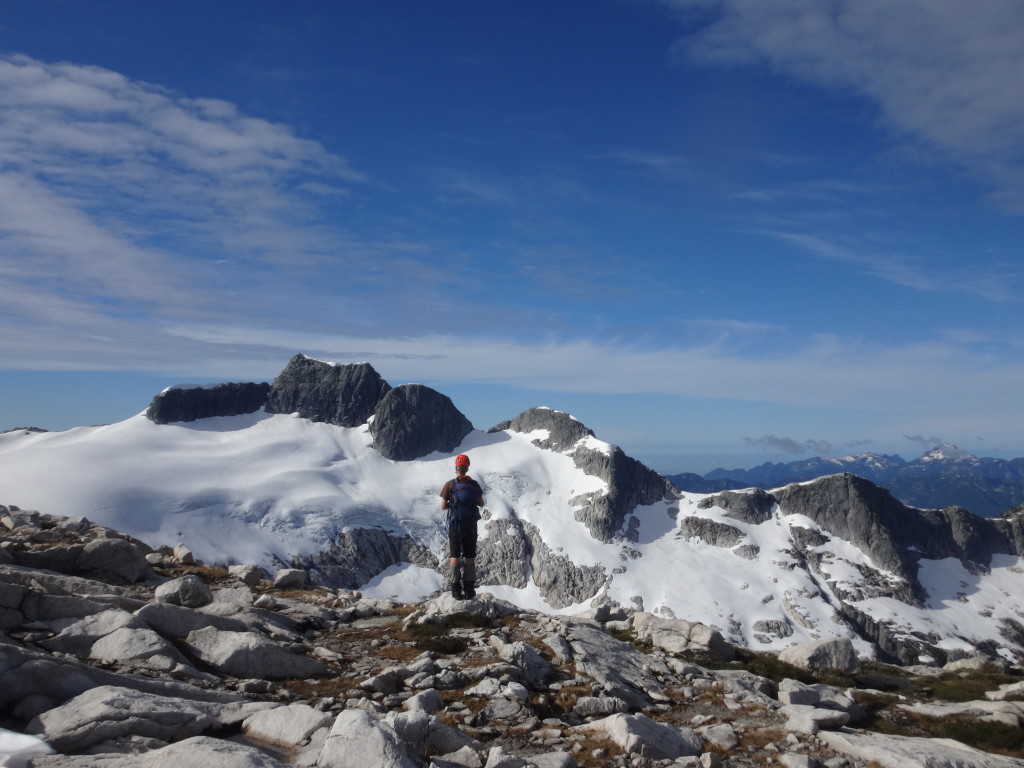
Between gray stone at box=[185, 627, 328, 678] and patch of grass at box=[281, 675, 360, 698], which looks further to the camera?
gray stone at box=[185, 627, 328, 678]

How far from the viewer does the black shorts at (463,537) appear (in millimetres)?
21406

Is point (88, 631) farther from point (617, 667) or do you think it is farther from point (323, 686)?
point (617, 667)

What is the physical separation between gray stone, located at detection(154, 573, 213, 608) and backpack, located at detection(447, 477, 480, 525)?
8023 millimetres

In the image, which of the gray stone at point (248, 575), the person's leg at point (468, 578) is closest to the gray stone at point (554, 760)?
the person's leg at point (468, 578)

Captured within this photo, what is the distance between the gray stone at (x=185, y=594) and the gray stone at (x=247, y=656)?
4.51m

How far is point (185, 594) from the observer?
18984 millimetres

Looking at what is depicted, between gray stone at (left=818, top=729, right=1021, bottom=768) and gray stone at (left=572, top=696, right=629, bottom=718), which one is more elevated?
gray stone at (left=818, top=729, right=1021, bottom=768)

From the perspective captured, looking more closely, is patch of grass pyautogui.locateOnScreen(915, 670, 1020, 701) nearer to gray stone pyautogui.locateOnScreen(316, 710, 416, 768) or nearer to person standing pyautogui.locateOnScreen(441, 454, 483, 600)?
person standing pyautogui.locateOnScreen(441, 454, 483, 600)

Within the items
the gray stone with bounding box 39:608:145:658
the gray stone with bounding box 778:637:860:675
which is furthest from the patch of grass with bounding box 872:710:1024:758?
the gray stone with bounding box 39:608:145:658

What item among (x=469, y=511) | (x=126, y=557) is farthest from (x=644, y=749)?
(x=126, y=557)

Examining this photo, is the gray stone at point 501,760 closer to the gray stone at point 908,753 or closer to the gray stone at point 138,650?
the gray stone at point 908,753

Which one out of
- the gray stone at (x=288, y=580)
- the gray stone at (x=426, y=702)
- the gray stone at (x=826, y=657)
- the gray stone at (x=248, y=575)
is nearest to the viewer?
the gray stone at (x=426, y=702)

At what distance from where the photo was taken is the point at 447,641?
17453mm

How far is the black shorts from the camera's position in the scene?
2141 centimetres
